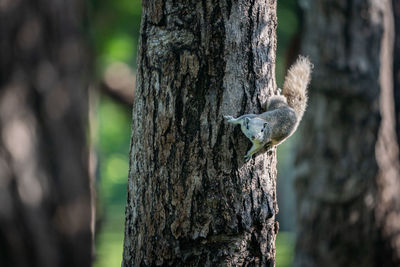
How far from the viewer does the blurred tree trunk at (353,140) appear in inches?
204

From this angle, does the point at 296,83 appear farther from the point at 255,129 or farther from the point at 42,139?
the point at 42,139

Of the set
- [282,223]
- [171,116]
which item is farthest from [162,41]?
[282,223]

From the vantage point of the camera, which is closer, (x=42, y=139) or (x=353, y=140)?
(x=42, y=139)

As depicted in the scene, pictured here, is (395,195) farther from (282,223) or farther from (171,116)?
(282,223)

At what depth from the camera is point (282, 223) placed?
15492 mm

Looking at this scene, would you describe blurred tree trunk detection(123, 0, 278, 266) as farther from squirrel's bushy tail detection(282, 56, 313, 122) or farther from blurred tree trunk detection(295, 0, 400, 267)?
blurred tree trunk detection(295, 0, 400, 267)

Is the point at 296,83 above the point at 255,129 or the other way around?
above

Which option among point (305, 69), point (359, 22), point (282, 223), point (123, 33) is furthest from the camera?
point (282, 223)

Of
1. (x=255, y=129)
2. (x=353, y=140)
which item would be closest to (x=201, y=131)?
(x=255, y=129)

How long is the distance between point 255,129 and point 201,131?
0.24 metres

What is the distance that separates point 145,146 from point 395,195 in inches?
147

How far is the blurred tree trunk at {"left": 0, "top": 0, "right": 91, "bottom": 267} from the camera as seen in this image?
14.4 feet

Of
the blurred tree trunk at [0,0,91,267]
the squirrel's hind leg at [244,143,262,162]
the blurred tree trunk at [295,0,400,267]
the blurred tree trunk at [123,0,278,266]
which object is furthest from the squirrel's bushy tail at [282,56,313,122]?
the blurred tree trunk at [0,0,91,267]

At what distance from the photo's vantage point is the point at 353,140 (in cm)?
524
